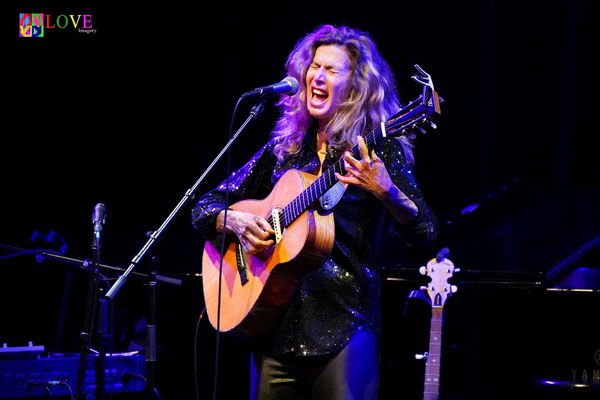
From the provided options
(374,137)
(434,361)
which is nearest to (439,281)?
(434,361)

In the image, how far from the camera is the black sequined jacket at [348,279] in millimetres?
2678

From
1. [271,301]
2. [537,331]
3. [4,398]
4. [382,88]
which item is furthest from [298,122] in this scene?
[537,331]

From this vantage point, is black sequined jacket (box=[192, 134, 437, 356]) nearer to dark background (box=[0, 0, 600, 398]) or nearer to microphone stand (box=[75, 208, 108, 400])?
microphone stand (box=[75, 208, 108, 400])

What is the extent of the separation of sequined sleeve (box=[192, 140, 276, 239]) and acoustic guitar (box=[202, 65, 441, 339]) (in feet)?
0.44

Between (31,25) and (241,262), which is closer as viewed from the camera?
(241,262)

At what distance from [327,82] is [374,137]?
1.81 ft

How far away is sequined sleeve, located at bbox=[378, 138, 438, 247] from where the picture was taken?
268cm

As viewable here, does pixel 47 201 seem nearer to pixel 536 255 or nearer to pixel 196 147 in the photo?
pixel 196 147

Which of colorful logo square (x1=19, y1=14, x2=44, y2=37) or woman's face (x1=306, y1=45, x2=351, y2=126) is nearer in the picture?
woman's face (x1=306, y1=45, x2=351, y2=126)

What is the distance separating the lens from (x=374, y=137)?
8.57 feet
